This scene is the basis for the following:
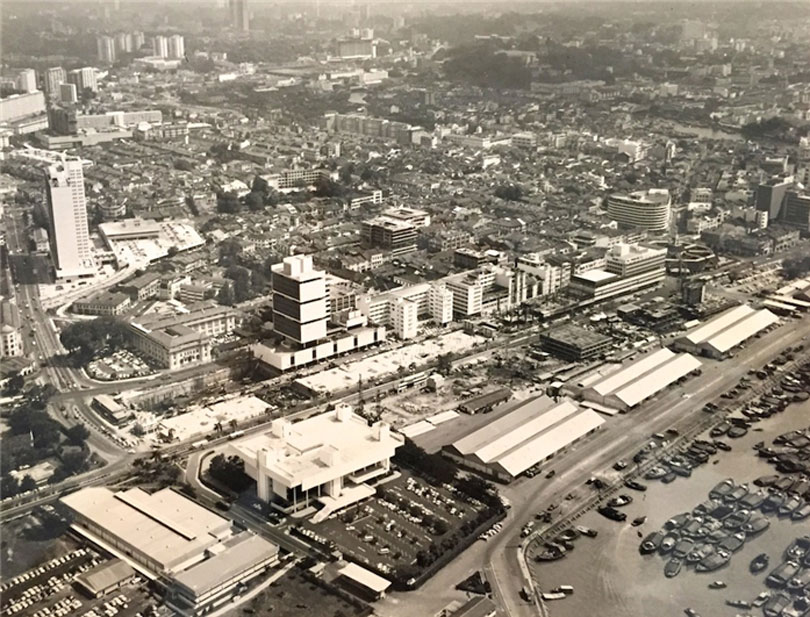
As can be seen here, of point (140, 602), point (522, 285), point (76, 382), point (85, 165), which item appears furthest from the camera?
point (85, 165)

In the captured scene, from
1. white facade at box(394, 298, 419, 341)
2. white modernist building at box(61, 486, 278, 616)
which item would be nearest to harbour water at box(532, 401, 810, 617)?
white modernist building at box(61, 486, 278, 616)

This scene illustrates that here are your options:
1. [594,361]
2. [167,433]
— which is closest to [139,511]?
[167,433]

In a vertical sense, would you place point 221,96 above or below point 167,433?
above

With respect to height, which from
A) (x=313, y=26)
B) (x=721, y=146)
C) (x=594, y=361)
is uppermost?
(x=313, y=26)

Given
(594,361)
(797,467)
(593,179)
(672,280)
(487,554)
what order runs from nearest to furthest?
(487,554) < (797,467) < (594,361) < (672,280) < (593,179)

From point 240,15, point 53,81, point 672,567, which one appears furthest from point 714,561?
point 53,81

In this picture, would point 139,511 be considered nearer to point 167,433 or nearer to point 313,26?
point 167,433

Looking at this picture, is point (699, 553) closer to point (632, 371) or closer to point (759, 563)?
point (759, 563)
